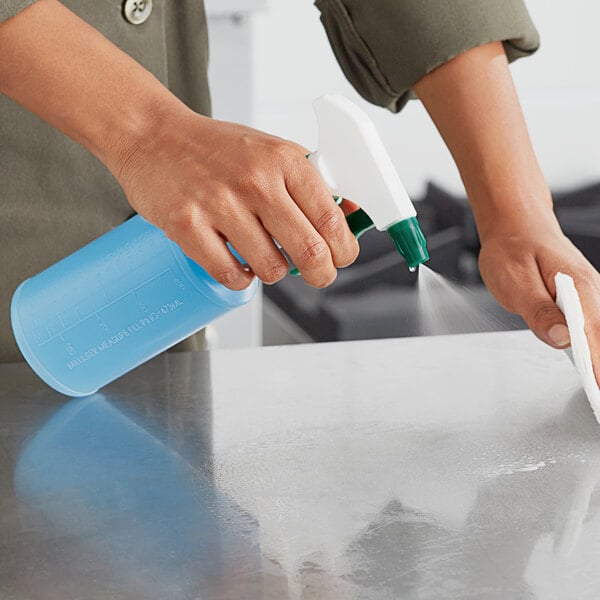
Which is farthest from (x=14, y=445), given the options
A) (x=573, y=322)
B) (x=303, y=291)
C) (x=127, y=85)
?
(x=303, y=291)

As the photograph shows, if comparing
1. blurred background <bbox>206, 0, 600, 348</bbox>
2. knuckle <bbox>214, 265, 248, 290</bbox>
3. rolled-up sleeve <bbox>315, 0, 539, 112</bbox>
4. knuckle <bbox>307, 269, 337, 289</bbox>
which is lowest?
blurred background <bbox>206, 0, 600, 348</bbox>

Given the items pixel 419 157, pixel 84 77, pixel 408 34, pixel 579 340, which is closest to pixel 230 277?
pixel 84 77

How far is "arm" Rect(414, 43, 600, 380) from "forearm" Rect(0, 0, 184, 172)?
1.17 feet

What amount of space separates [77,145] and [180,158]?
329 mm

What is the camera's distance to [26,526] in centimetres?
60

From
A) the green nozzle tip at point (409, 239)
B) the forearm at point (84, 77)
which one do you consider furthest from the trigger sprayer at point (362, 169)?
the forearm at point (84, 77)

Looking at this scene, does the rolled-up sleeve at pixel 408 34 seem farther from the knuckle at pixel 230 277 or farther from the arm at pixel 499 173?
the knuckle at pixel 230 277

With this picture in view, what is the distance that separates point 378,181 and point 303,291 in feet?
5.80

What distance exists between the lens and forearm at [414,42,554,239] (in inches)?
36.6

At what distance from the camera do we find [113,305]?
29.6 inches

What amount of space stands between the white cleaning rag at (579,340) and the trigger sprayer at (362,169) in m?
0.17

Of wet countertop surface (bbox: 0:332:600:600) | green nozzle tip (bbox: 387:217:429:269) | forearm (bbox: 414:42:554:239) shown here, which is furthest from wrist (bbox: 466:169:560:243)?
green nozzle tip (bbox: 387:217:429:269)

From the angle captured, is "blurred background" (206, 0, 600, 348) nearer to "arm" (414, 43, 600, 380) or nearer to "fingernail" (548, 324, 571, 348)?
"arm" (414, 43, 600, 380)

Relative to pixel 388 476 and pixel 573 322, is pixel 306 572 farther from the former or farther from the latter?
pixel 573 322
